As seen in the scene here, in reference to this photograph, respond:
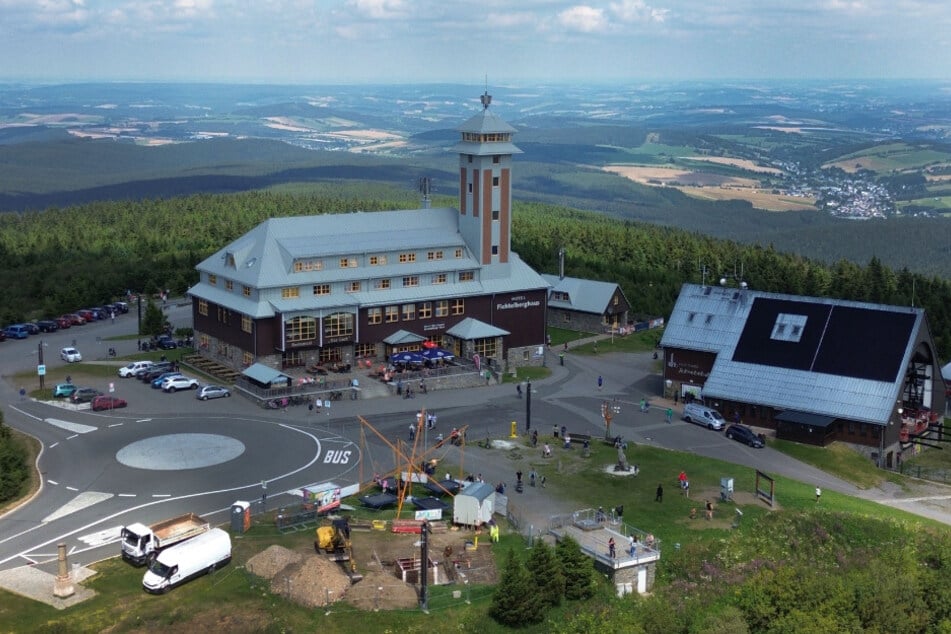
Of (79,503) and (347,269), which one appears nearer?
(79,503)

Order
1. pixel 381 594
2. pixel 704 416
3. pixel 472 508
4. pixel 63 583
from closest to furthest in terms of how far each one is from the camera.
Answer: pixel 63 583, pixel 381 594, pixel 472 508, pixel 704 416

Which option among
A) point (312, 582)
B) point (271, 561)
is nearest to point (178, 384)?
point (271, 561)

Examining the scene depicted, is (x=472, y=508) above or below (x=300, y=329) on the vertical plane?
below

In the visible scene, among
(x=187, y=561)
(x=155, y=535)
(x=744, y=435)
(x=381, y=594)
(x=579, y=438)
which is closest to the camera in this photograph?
(x=381, y=594)

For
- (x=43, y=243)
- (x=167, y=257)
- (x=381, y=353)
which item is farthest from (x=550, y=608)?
(x=43, y=243)

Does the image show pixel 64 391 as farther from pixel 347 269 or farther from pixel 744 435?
pixel 744 435

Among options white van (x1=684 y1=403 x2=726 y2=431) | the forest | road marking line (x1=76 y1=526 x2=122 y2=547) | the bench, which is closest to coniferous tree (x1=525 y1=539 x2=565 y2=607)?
road marking line (x1=76 y1=526 x2=122 y2=547)

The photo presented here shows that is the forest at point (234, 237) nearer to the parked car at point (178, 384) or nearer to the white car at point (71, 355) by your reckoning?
the white car at point (71, 355)
